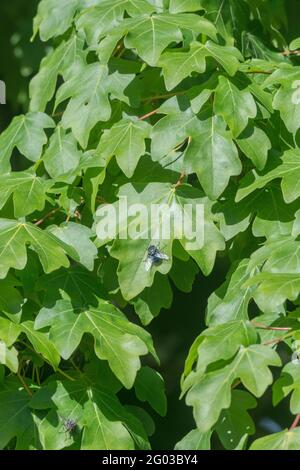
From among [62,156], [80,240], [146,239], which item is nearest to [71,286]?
[80,240]

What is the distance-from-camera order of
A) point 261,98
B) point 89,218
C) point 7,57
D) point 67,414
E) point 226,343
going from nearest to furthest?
point 226,343 < point 67,414 < point 261,98 < point 89,218 < point 7,57

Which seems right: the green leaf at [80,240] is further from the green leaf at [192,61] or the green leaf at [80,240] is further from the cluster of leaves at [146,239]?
the green leaf at [192,61]

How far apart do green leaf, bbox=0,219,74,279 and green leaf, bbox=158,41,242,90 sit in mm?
484

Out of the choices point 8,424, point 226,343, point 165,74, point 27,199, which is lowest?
point 8,424

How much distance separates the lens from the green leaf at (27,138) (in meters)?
2.86

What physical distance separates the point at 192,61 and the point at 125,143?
10.9 inches

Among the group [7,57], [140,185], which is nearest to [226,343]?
[140,185]

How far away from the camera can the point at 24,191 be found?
8.50 ft

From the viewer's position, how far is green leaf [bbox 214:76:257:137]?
8.02 ft

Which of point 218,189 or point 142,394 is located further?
point 142,394

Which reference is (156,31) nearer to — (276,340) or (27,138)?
(27,138)

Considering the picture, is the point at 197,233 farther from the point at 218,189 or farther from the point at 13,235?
the point at 13,235

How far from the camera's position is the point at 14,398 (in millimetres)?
2438

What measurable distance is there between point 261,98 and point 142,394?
2.76 ft
